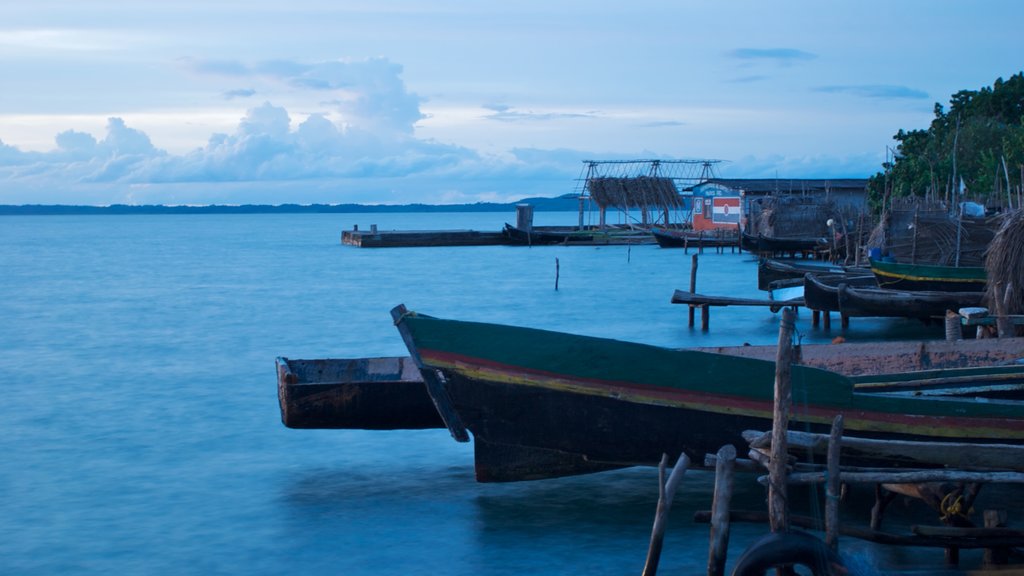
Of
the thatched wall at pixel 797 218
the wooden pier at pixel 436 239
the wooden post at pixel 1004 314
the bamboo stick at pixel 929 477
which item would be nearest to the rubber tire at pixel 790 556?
the bamboo stick at pixel 929 477

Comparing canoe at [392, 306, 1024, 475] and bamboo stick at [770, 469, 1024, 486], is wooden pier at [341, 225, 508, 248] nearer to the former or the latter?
canoe at [392, 306, 1024, 475]

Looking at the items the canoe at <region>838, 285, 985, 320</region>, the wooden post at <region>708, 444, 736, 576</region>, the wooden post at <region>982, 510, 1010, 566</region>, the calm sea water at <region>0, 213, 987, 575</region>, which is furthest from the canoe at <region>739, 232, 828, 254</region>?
the wooden post at <region>708, 444, 736, 576</region>

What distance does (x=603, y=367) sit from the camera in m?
8.98

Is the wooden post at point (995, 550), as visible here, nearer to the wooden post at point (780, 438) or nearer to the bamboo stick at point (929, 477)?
the bamboo stick at point (929, 477)

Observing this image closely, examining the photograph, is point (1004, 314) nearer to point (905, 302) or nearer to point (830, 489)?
point (905, 302)

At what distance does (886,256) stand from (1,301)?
31965mm

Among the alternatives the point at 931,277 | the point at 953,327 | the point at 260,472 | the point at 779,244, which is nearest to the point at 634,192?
the point at 779,244

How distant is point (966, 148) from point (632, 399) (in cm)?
3508

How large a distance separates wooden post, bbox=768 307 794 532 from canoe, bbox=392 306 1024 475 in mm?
1648

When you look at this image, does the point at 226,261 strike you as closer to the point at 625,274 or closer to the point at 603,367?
the point at 625,274

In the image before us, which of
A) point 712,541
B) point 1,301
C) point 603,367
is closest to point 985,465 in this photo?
point 712,541

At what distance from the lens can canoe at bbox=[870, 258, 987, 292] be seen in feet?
66.1

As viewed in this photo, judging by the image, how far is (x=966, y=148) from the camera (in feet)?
130

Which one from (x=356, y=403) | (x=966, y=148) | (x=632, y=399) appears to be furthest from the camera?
(x=966, y=148)
